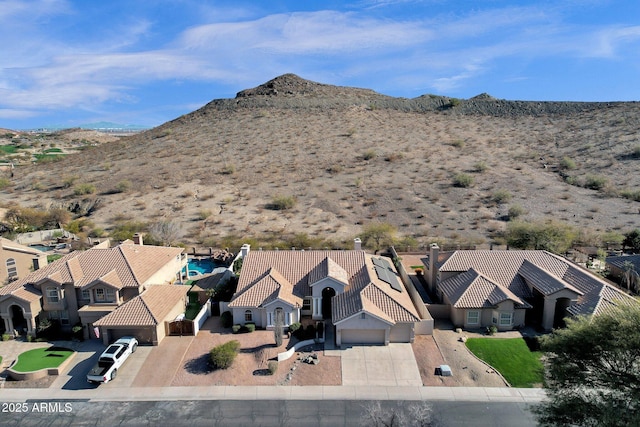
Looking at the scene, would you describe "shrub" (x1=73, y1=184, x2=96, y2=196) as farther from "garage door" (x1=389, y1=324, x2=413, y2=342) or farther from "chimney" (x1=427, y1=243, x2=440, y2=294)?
"garage door" (x1=389, y1=324, x2=413, y2=342)

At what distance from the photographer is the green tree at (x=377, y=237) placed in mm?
43969

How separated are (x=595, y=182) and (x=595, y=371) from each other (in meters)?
55.2

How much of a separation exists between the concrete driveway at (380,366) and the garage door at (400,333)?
13.8 inches

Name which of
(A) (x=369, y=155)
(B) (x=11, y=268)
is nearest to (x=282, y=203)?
(A) (x=369, y=155)

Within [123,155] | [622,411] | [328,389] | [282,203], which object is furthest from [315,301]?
[123,155]

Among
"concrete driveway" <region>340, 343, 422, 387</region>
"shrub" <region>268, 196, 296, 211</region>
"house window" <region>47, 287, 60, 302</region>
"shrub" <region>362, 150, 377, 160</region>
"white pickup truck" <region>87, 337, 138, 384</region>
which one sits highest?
"shrub" <region>362, 150, 377, 160</region>

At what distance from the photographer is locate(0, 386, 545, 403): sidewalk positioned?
70.1ft

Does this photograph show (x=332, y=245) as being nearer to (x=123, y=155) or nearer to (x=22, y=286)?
(x=22, y=286)

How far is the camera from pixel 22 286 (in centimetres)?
2772

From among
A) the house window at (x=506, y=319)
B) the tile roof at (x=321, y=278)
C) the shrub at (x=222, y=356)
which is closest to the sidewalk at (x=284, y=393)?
the shrub at (x=222, y=356)

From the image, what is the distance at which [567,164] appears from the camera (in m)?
68.4

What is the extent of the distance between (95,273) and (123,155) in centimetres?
6108

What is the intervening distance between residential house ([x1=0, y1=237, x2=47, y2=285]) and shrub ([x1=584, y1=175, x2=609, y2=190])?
67.4m

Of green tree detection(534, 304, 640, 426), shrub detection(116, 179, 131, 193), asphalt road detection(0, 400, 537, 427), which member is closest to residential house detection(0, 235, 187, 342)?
asphalt road detection(0, 400, 537, 427)
